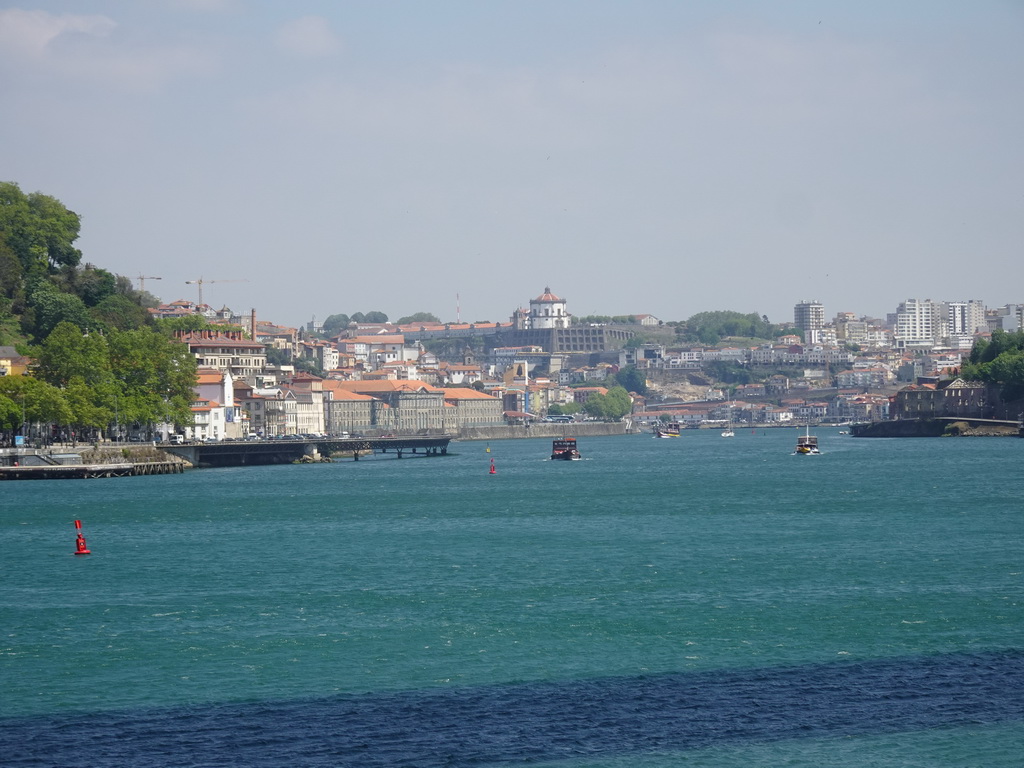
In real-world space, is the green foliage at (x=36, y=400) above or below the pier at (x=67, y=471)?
above

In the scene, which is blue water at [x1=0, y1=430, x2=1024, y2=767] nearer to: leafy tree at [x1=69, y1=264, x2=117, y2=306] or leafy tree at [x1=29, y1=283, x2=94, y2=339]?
leafy tree at [x1=29, y1=283, x2=94, y2=339]

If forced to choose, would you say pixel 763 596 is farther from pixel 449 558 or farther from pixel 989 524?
pixel 989 524

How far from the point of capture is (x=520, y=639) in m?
24.8

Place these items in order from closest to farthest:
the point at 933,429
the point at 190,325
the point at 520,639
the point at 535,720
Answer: the point at 535,720, the point at 520,639, the point at 190,325, the point at 933,429

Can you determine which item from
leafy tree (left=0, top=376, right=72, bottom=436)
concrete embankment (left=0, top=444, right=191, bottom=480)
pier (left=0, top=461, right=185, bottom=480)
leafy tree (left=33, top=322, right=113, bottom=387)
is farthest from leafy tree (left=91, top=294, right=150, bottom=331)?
leafy tree (left=0, top=376, right=72, bottom=436)

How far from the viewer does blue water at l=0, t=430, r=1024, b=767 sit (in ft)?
60.0

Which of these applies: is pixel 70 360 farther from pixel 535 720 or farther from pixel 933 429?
pixel 933 429

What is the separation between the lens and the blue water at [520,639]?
1828 cm

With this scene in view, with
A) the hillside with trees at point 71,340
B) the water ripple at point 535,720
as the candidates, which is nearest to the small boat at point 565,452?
the hillside with trees at point 71,340

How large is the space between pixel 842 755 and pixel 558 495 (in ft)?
145

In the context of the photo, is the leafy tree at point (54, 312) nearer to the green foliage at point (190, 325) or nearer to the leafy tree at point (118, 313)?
the leafy tree at point (118, 313)

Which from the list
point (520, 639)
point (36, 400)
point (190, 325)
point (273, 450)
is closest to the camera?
point (520, 639)

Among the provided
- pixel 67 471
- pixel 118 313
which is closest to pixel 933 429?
pixel 118 313

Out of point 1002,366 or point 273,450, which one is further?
point 1002,366
